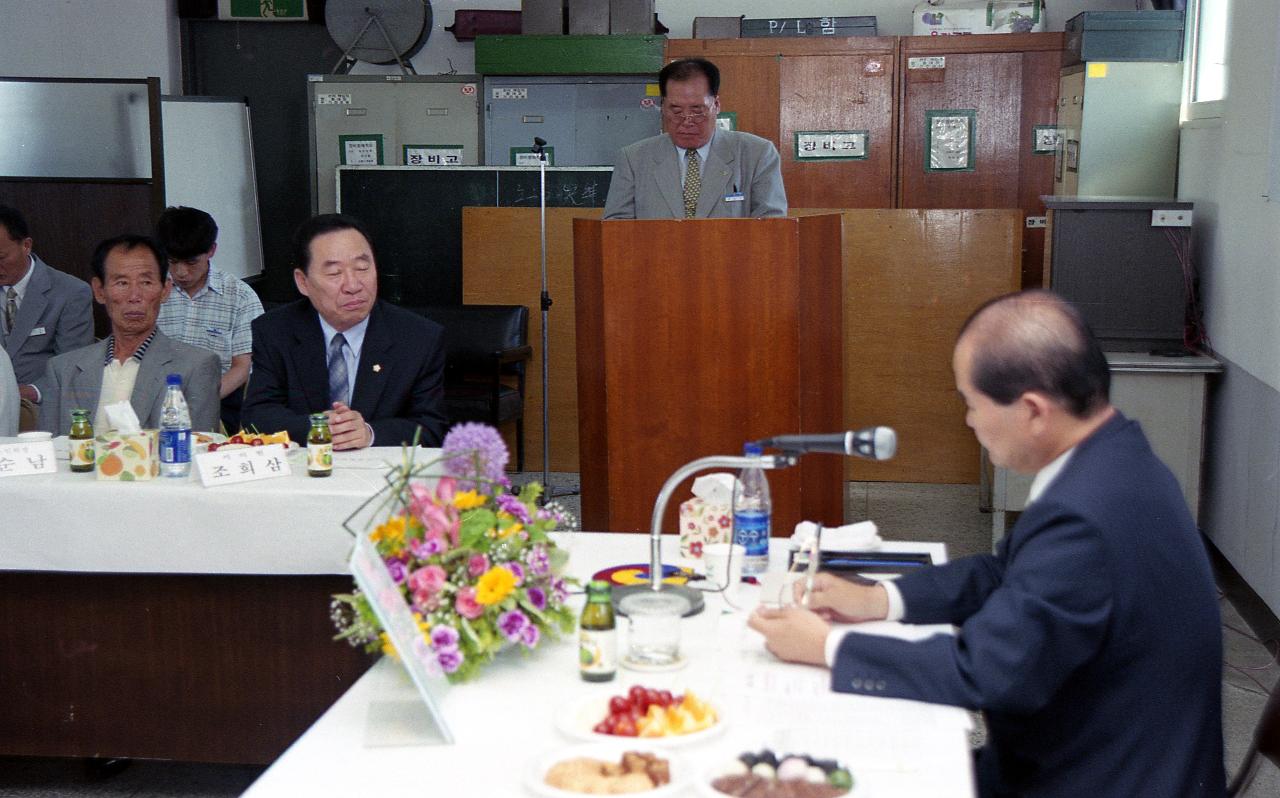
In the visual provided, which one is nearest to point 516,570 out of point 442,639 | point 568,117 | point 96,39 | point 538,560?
point 538,560

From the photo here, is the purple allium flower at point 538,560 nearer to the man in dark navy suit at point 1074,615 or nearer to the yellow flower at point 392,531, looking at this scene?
the yellow flower at point 392,531

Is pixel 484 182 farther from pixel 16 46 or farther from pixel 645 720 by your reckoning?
pixel 645 720

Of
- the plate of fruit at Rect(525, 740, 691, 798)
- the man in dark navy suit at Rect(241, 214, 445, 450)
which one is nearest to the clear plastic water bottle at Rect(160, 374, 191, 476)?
the man in dark navy suit at Rect(241, 214, 445, 450)

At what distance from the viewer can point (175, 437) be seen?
2900 millimetres

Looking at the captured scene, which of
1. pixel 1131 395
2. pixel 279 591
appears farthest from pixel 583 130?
pixel 279 591

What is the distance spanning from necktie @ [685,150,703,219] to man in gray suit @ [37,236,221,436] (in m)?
1.86

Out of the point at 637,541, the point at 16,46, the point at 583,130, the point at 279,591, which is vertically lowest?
the point at 279,591

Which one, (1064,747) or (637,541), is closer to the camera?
(1064,747)

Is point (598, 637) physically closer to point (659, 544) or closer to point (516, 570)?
point (516, 570)

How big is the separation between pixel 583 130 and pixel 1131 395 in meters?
3.41

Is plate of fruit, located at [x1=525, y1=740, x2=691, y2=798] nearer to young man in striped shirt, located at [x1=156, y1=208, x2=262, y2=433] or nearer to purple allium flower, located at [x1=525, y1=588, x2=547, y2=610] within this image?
purple allium flower, located at [x1=525, y1=588, x2=547, y2=610]

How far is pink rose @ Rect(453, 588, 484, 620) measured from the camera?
187cm

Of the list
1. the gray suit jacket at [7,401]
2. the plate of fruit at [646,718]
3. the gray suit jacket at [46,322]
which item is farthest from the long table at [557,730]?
the gray suit jacket at [46,322]

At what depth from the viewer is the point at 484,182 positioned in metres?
6.71
